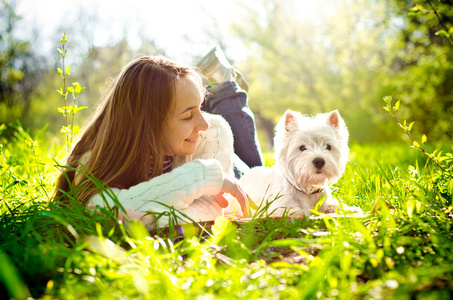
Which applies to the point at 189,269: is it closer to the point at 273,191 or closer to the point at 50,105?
the point at 273,191

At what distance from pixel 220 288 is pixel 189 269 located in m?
0.20

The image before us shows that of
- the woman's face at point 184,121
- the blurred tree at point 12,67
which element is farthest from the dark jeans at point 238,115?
the blurred tree at point 12,67

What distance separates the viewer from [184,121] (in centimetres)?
298

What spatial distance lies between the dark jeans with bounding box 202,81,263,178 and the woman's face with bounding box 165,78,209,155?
1.63 meters

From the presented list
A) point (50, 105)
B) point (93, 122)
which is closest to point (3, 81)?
point (50, 105)

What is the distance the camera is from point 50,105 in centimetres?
2033

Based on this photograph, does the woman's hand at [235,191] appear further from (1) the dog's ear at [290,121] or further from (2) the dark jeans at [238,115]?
(2) the dark jeans at [238,115]

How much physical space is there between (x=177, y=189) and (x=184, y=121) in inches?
30.2

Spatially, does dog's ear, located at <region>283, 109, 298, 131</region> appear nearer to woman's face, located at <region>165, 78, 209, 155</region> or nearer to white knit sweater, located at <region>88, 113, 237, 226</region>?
woman's face, located at <region>165, 78, 209, 155</region>

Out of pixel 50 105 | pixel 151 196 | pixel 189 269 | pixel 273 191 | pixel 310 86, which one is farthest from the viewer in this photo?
pixel 310 86

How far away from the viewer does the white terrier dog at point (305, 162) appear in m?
3.16

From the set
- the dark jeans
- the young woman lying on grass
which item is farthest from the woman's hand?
the dark jeans

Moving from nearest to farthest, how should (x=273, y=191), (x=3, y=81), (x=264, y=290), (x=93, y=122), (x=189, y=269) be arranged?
(x=264, y=290) → (x=189, y=269) → (x=93, y=122) → (x=273, y=191) → (x=3, y=81)

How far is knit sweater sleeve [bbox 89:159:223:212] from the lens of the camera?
2.37m
